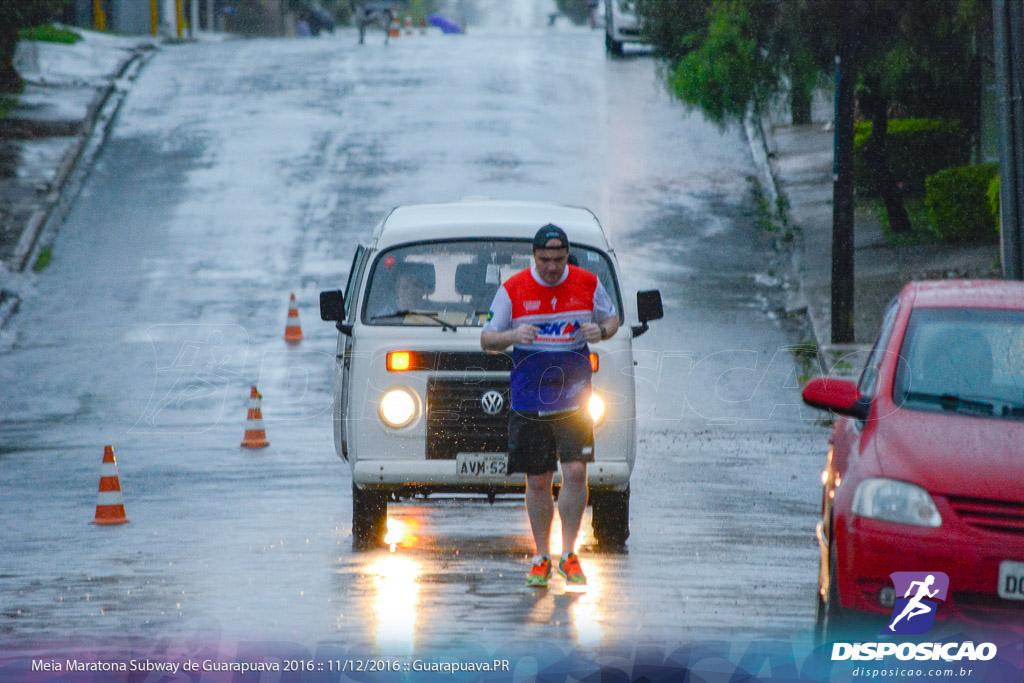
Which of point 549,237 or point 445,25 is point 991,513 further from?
point 445,25

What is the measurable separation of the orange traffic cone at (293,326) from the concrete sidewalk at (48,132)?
4007 millimetres

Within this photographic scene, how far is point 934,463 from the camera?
20.3ft

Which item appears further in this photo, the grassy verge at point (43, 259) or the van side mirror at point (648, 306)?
the grassy verge at point (43, 259)

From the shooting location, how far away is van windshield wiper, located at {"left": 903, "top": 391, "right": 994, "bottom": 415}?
682 centimetres

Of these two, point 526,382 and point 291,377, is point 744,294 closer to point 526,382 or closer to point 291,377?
point 291,377

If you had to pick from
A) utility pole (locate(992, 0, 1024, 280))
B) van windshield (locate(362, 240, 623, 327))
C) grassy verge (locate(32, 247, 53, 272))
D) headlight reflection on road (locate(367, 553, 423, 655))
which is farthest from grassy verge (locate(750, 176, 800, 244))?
headlight reflection on road (locate(367, 553, 423, 655))

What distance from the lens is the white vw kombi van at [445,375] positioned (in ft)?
30.5

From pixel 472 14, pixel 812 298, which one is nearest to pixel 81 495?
pixel 812 298

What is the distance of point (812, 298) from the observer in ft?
68.1

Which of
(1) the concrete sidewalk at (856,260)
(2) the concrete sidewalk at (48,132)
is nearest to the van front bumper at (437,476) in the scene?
(1) the concrete sidewalk at (856,260)

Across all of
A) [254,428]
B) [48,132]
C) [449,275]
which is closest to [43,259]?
[48,132]

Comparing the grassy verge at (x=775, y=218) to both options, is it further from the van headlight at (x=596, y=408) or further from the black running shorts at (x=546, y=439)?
the black running shorts at (x=546, y=439)

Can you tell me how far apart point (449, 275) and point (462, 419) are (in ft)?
3.31

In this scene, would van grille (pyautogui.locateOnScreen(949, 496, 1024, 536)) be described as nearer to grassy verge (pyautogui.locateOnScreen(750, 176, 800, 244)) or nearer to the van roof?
the van roof
